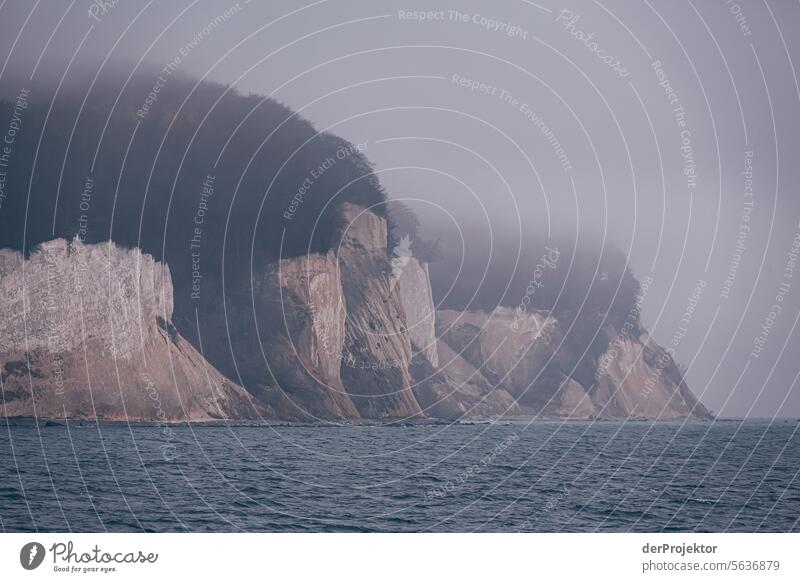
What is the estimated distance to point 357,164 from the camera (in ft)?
505

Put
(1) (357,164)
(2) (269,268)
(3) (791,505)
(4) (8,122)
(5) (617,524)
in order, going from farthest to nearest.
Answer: (1) (357,164)
(2) (269,268)
(4) (8,122)
(3) (791,505)
(5) (617,524)

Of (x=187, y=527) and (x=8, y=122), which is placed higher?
(x=8, y=122)

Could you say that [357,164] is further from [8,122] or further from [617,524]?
[617,524]

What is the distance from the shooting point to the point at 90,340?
107 meters
